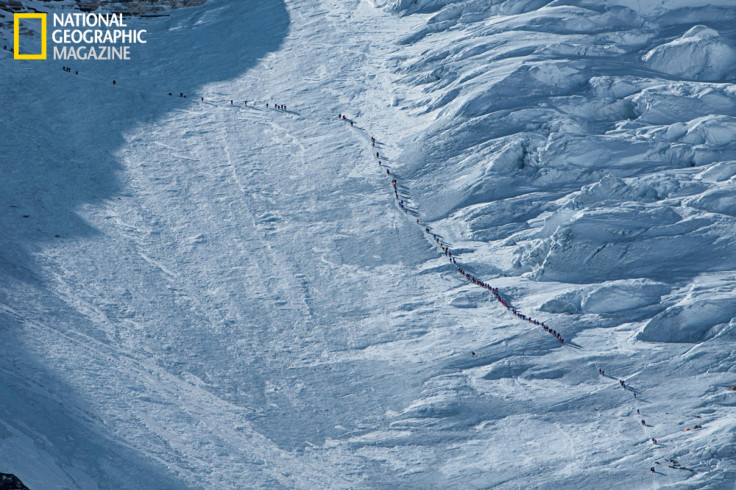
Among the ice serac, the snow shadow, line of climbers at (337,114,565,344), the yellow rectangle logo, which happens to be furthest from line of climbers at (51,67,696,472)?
the yellow rectangle logo

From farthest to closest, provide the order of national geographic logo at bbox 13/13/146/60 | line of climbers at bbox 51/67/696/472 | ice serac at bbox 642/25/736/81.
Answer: national geographic logo at bbox 13/13/146/60
ice serac at bbox 642/25/736/81
line of climbers at bbox 51/67/696/472

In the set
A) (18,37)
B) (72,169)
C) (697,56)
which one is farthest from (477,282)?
(18,37)

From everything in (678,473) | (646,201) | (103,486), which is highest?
(646,201)

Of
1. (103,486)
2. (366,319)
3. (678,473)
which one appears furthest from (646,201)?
(103,486)

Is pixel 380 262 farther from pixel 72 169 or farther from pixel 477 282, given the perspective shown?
pixel 72 169

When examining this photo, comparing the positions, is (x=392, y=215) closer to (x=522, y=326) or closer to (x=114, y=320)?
(x=522, y=326)

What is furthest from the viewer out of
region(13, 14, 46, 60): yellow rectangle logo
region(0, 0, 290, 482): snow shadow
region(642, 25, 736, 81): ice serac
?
region(13, 14, 46, 60): yellow rectangle logo

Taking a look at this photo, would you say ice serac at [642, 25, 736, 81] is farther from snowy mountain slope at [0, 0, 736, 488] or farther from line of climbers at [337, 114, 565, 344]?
line of climbers at [337, 114, 565, 344]
